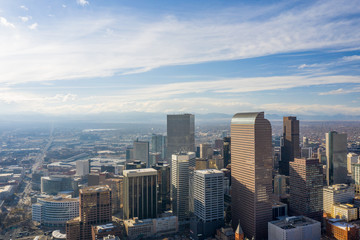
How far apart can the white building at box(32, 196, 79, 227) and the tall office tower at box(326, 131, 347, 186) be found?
36500 mm

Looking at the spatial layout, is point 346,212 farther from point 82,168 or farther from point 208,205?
point 82,168

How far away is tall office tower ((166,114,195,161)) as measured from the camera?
189 ft

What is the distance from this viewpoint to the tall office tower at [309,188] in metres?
29.3

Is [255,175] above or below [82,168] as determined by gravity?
above

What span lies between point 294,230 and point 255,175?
547cm

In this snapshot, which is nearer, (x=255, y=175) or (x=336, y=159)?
(x=255, y=175)

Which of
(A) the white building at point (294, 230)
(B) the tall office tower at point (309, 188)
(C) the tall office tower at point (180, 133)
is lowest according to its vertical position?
(A) the white building at point (294, 230)

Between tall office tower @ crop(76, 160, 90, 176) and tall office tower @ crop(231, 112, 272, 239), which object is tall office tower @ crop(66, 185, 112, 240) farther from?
tall office tower @ crop(76, 160, 90, 176)

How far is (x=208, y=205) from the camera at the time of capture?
27.6 metres

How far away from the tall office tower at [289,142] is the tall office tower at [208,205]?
22611 mm

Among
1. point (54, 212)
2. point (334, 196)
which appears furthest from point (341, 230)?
point (54, 212)

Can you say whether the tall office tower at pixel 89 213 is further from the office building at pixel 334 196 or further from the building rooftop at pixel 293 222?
the office building at pixel 334 196

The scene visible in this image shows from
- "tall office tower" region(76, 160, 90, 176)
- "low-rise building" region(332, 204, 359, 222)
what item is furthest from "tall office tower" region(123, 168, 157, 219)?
"tall office tower" region(76, 160, 90, 176)

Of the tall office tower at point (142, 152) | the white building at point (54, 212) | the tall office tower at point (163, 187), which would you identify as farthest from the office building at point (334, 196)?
the tall office tower at point (142, 152)
